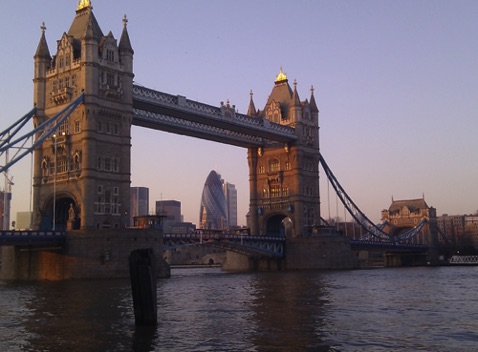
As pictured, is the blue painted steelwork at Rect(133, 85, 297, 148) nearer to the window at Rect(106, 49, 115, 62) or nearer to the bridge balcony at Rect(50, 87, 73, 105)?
the window at Rect(106, 49, 115, 62)

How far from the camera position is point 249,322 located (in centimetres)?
3111

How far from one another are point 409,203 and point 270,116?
84.1 metres

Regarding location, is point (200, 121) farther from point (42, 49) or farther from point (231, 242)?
point (42, 49)

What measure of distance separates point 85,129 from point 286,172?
49415mm

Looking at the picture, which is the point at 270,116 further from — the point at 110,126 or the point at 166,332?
the point at 166,332

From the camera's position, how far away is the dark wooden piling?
28.2m

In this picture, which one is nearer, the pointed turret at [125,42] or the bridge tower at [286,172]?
the pointed turret at [125,42]

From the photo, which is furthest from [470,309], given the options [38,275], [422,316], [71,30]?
[71,30]

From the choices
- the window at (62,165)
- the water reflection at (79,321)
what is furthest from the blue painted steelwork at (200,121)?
the water reflection at (79,321)

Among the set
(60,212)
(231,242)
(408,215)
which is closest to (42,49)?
(60,212)

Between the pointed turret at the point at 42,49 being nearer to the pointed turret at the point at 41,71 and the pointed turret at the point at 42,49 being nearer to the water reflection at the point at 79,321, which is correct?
the pointed turret at the point at 41,71

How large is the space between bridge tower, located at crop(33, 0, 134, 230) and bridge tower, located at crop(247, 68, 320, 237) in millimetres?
42070

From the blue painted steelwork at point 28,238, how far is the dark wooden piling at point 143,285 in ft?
136

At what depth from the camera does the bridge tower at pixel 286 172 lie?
4510 inches
